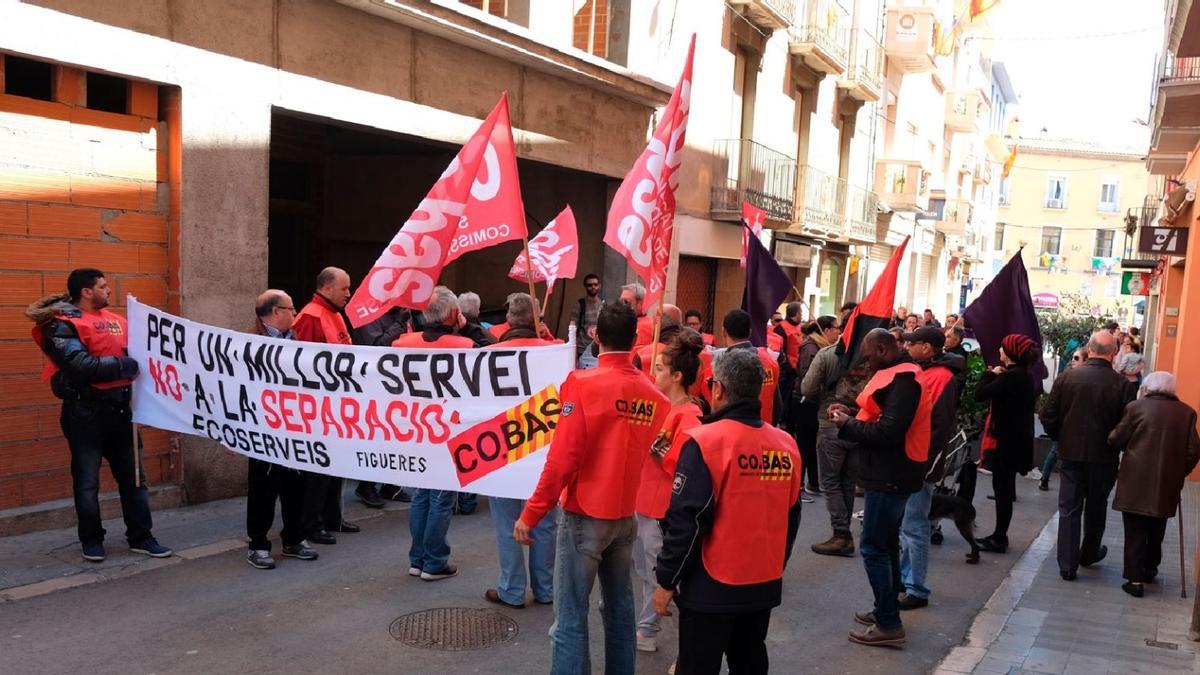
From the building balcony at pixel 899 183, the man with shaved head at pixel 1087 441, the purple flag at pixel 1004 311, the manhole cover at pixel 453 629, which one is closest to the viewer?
the manhole cover at pixel 453 629

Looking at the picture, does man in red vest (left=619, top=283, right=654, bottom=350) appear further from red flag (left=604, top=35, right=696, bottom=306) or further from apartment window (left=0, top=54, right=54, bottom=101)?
apartment window (left=0, top=54, right=54, bottom=101)

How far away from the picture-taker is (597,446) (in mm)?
4141

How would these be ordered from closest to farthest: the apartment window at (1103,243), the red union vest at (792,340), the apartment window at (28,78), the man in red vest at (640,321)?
the apartment window at (28,78), the man in red vest at (640,321), the red union vest at (792,340), the apartment window at (1103,243)

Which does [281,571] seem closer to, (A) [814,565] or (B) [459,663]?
(B) [459,663]

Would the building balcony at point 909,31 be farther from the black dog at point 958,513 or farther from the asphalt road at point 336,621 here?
the asphalt road at point 336,621

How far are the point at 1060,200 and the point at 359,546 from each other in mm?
56094

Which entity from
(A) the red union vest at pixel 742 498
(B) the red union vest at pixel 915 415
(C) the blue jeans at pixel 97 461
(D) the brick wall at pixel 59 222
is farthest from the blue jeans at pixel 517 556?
(D) the brick wall at pixel 59 222

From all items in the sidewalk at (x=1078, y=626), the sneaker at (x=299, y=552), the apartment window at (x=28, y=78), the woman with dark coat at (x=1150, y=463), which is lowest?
the sidewalk at (x=1078, y=626)

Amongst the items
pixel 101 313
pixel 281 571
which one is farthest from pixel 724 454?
pixel 101 313

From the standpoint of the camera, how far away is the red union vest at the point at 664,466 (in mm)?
4434

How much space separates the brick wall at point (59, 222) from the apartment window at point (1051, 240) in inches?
2202

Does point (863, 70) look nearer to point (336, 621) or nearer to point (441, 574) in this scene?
point (441, 574)

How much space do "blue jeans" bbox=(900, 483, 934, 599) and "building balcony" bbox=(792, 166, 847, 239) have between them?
49.4 feet

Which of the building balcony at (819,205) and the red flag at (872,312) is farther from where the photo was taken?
the building balcony at (819,205)
